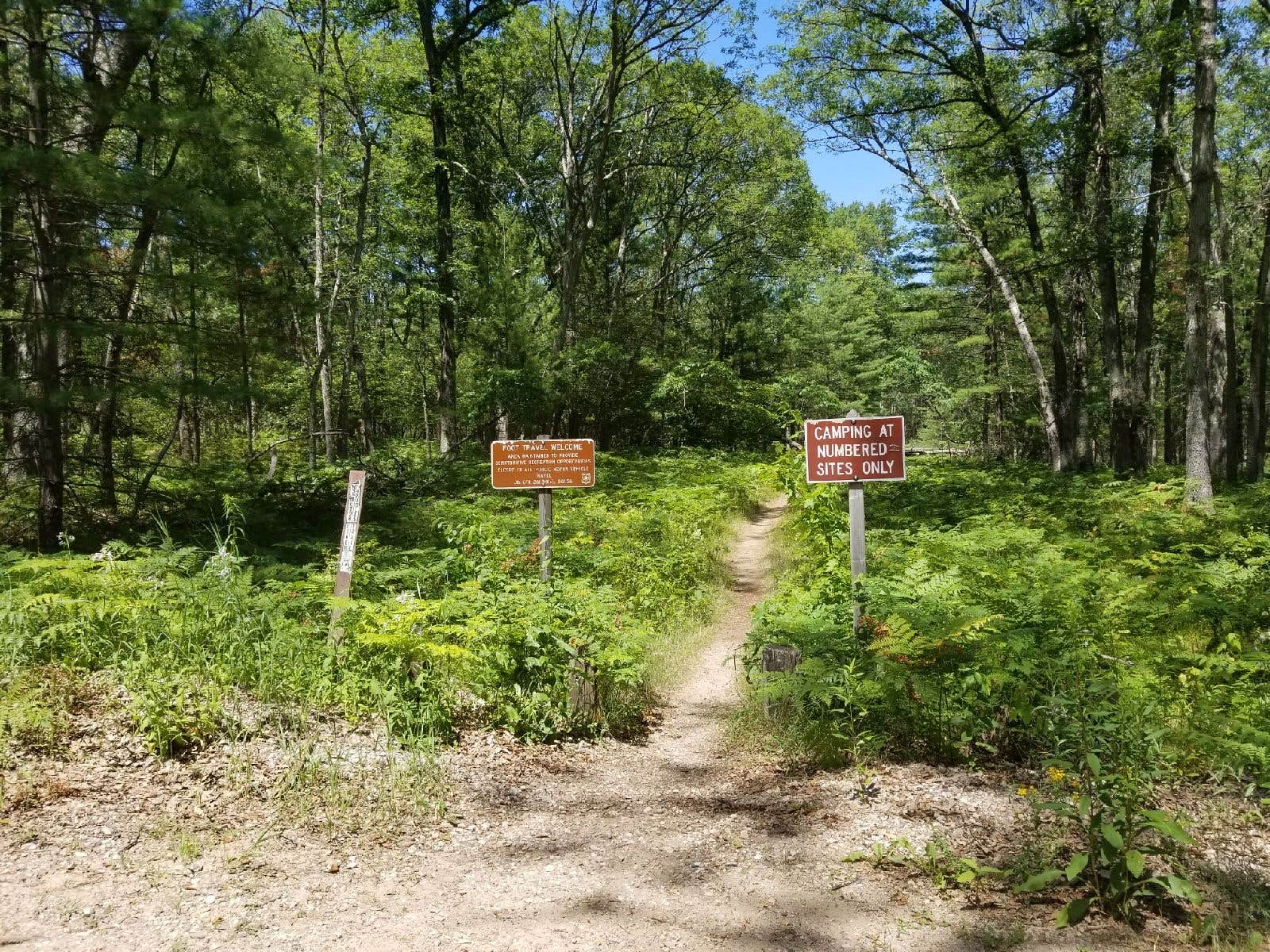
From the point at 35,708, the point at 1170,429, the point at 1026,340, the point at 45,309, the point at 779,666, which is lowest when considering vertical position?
the point at 779,666

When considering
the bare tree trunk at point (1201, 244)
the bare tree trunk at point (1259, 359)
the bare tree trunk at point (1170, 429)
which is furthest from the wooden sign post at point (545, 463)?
the bare tree trunk at point (1170, 429)

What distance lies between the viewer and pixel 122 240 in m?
9.41

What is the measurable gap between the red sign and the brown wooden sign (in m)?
2.32

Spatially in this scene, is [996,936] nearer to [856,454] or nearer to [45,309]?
[856,454]

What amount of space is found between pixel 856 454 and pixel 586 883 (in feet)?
11.6

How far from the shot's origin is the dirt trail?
2977mm

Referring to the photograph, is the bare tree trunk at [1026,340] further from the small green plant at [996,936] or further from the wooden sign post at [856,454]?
the small green plant at [996,936]

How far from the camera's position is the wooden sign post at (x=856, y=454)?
18.3 feet

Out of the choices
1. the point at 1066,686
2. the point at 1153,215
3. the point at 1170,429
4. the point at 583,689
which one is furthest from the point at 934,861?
the point at 1170,429

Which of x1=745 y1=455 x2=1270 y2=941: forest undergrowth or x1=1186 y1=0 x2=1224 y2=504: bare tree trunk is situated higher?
x1=1186 y1=0 x2=1224 y2=504: bare tree trunk

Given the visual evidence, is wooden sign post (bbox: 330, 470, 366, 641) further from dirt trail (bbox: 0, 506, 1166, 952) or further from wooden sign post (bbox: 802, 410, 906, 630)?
wooden sign post (bbox: 802, 410, 906, 630)

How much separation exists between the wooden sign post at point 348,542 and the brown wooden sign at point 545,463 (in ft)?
5.83

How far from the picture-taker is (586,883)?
3523 mm

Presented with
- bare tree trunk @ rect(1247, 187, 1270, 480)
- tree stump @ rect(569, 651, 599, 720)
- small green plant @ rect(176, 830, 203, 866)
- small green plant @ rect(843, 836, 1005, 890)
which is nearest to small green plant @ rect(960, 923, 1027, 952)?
small green plant @ rect(843, 836, 1005, 890)
